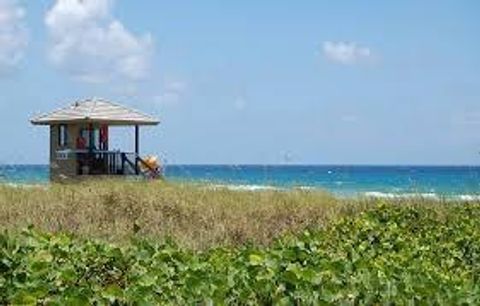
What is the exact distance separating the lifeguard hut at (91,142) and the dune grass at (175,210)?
8.39 meters

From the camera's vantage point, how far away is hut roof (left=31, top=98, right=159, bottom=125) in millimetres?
24594

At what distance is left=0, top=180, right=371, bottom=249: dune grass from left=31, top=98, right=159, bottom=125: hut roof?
8.23m

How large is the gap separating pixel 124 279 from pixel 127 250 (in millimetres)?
379

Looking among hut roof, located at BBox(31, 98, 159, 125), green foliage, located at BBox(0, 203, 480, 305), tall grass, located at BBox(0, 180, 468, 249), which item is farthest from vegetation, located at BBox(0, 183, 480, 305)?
hut roof, located at BBox(31, 98, 159, 125)

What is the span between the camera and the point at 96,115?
80.7 feet

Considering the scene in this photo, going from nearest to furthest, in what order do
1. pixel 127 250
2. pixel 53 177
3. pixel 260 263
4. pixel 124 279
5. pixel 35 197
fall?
pixel 260 263 < pixel 124 279 < pixel 127 250 < pixel 35 197 < pixel 53 177

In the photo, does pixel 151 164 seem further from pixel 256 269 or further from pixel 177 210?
pixel 256 269

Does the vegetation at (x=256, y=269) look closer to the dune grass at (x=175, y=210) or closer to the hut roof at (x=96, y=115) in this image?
the dune grass at (x=175, y=210)

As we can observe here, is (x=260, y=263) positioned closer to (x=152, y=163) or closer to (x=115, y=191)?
(x=115, y=191)

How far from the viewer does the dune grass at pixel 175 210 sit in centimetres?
1223

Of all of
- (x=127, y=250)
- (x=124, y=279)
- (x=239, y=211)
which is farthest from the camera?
(x=239, y=211)

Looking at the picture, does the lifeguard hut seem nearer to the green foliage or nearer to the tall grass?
the tall grass

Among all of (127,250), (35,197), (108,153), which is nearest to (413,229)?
(127,250)

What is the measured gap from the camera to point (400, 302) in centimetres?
416
